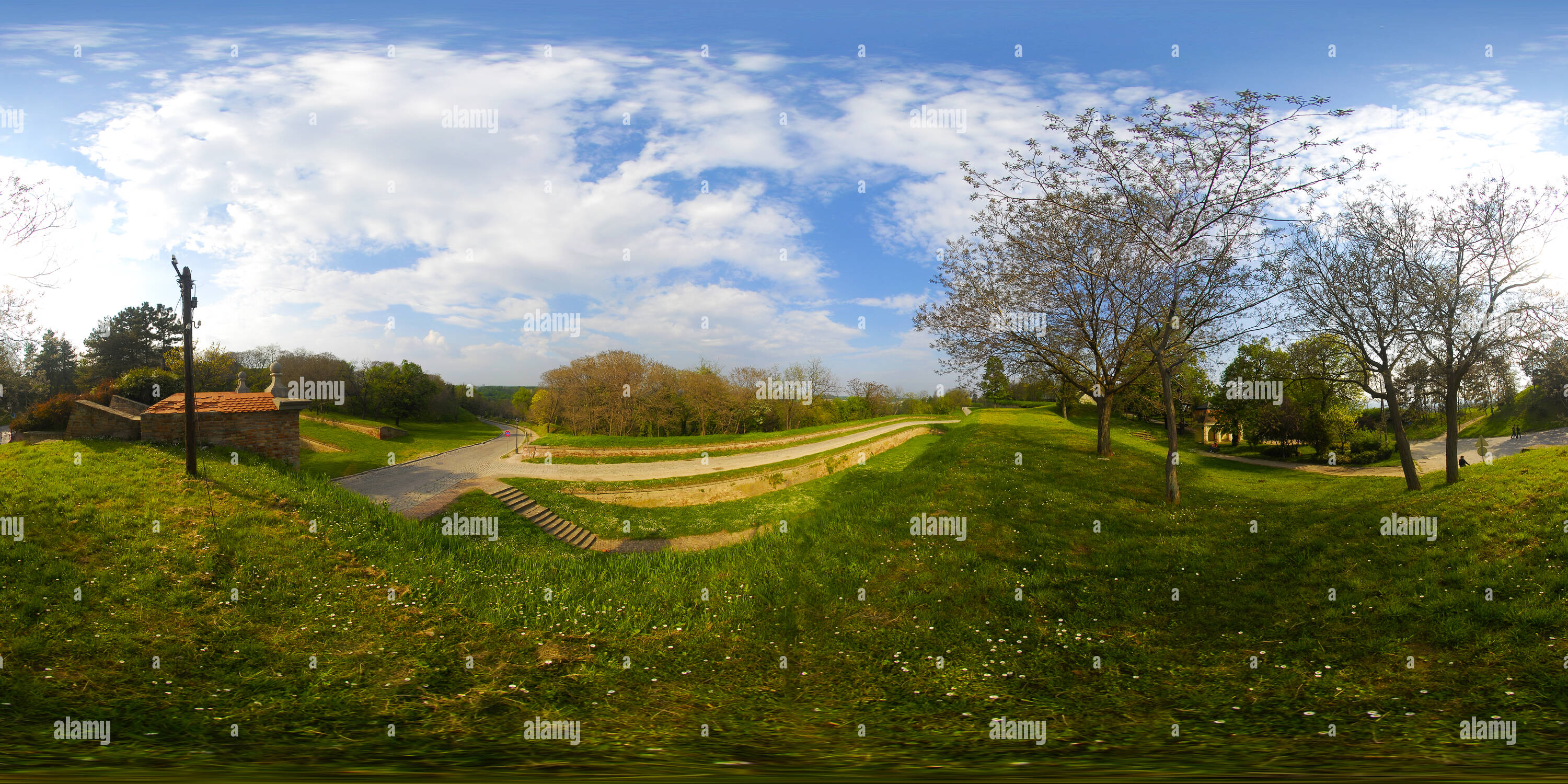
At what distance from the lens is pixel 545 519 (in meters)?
17.9

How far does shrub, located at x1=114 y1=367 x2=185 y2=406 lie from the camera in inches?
790

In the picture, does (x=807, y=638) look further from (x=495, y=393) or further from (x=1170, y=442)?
(x=495, y=393)

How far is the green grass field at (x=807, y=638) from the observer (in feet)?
14.3

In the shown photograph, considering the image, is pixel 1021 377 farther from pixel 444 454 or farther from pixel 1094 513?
pixel 444 454

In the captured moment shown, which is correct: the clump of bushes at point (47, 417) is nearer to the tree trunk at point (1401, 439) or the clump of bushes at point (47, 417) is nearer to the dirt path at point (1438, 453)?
the tree trunk at point (1401, 439)

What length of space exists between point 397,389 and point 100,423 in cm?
1850

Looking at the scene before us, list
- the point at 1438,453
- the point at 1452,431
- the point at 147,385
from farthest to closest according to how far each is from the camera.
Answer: the point at 1438,453, the point at 147,385, the point at 1452,431

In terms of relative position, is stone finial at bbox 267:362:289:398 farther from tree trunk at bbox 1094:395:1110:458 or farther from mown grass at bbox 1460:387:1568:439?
mown grass at bbox 1460:387:1568:439

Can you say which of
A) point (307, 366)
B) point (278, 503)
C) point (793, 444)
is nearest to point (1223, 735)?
point (278, 503)

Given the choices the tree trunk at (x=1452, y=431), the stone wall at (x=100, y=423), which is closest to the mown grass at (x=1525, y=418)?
the tree trunk at (x=1452, y=431)

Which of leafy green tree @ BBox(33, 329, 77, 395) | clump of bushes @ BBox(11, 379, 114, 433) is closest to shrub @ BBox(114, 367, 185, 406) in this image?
clump of bushes @ BBox(11, 379, 114, 433)

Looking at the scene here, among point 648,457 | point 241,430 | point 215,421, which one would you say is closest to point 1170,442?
point 648,457

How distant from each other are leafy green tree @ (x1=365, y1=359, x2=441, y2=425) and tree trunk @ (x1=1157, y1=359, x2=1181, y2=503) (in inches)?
1474

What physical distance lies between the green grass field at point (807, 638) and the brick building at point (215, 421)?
262cm
